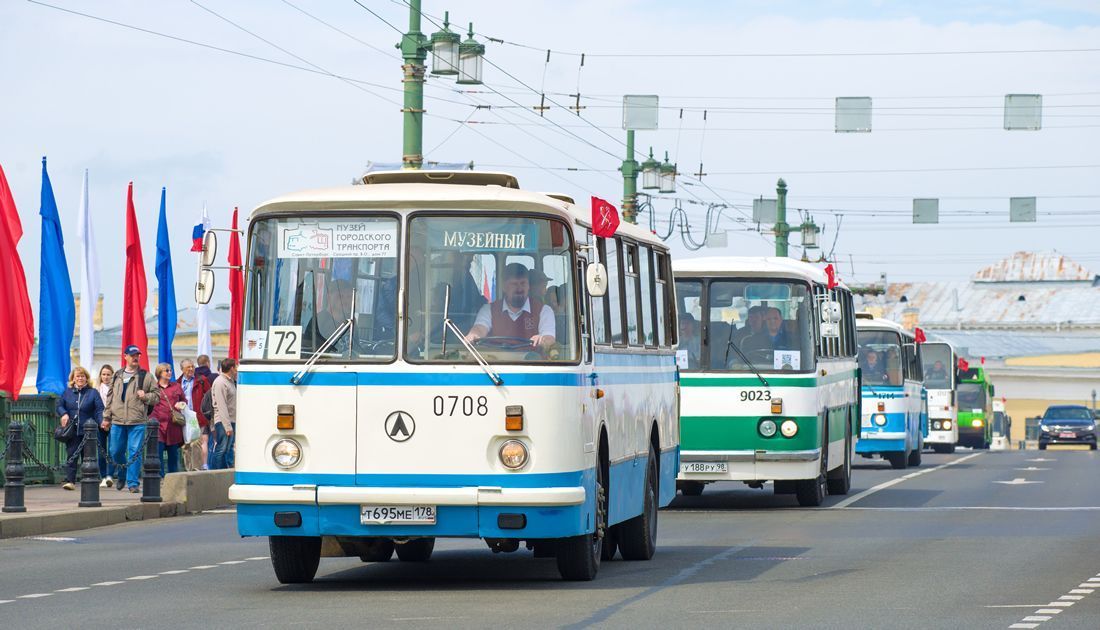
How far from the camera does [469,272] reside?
13.5 meters

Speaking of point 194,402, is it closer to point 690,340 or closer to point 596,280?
point 690,340

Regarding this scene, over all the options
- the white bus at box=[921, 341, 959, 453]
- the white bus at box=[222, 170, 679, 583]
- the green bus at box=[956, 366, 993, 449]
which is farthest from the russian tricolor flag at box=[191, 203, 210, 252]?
the green bus at box=[956, 366, 993, 449]

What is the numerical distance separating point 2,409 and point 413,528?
51.7ft

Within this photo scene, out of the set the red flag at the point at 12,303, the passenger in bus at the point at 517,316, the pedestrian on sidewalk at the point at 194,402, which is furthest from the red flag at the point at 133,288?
the passenger in bus at the point at 517,316

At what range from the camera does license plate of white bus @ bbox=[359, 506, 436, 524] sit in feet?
43.4

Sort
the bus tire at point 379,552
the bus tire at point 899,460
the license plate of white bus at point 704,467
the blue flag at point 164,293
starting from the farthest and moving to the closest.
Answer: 1. the bus tire at point 899,460
2. the blue flag at point 164,293
3. the license plate of white bus at point 704,467
4. the bus tire at point 379,552

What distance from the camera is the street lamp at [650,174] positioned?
142 feet

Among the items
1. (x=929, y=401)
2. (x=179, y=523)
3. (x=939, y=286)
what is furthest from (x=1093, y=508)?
(x=939, y=286)

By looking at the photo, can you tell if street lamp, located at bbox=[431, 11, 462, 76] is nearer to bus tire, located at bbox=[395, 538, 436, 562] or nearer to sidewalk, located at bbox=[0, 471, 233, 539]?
sidewalk, located at bbox=[0, 471, 233, 539]

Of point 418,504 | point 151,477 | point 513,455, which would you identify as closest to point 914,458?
point 151,477

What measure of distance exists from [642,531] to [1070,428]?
58.4 metres

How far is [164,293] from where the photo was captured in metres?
35.3

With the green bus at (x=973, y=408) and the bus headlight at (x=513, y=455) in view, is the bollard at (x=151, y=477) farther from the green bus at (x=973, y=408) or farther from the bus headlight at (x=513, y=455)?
the green bus at (x=973, y=408)

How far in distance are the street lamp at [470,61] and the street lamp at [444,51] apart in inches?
21.0
